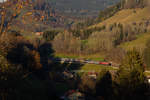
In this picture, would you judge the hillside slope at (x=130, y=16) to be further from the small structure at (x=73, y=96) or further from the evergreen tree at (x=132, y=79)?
the evergreen tree at (x=132, y=79)

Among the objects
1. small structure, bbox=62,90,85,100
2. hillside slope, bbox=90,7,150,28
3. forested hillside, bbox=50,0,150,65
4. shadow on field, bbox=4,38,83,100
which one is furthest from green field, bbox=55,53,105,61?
hillside slope, bbox=90,7,150,28

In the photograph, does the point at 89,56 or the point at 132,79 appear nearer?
the point at 132,79

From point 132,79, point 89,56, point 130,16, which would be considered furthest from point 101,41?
point 132,79

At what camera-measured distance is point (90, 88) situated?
4481 cm

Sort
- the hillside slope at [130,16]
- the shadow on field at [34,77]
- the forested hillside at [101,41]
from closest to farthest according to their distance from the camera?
the shadow on field at [34,77] → the forested hillside at [101,41] → the hillside slope at [130,16]

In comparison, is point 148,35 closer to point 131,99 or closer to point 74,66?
point 74,66

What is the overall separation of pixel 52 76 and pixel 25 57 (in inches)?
469

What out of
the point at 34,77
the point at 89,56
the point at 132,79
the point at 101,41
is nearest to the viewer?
the point at 132,79

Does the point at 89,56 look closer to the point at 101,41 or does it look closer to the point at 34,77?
the point at 101,41

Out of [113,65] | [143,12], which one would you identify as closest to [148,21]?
[143,12]

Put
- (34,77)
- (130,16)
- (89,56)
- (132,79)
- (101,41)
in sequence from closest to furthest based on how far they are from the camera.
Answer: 1. (132,79)
2. (34,77)
3. (89,56)
4. (101,41)
5. (130,16)

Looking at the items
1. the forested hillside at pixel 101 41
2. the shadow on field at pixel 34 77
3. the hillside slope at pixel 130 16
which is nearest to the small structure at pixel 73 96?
the shadow on field at pixel 34 77

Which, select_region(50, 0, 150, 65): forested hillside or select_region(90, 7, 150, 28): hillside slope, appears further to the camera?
select_region(90, 7, 150, 28): hillside slope

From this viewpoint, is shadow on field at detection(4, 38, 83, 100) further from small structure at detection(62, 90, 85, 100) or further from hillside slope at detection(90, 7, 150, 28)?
hillside slope at detection(90, 7, 150, 28)
